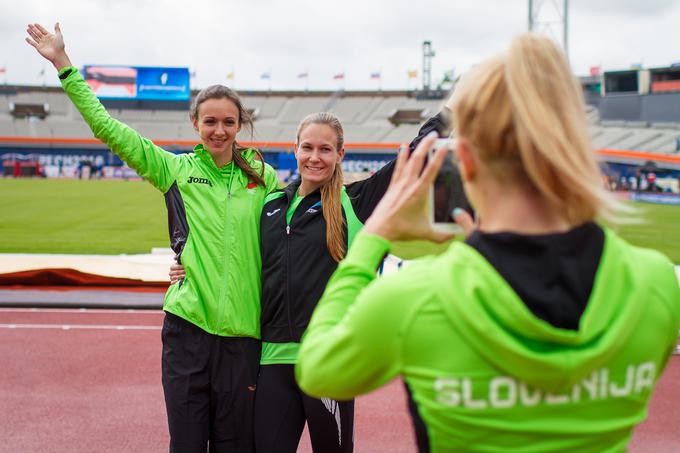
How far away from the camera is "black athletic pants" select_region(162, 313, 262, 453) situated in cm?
279

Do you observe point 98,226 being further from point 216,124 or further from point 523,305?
point 523,305

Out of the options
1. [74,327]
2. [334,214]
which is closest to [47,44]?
[334,214]

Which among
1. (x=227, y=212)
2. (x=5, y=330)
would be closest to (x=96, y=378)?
(x=5, y=330)

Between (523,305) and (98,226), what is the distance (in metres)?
17.5

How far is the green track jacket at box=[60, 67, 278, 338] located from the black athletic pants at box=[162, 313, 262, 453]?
8cm

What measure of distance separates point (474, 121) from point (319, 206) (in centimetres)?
174

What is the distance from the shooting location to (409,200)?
1.27 metres

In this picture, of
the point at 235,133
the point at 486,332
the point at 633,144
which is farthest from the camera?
the point at 633,144

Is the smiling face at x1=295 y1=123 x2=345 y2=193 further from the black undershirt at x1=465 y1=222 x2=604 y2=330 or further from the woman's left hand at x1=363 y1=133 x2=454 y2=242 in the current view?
the black undershirt at x1=465 y1=222 x2=604 y2=330

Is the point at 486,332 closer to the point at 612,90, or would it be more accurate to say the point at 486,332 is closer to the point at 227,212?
the point at 227,212

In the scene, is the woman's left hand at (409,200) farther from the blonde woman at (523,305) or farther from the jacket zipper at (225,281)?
the jacket zipper at (225,281)

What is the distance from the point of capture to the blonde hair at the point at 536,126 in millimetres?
1077

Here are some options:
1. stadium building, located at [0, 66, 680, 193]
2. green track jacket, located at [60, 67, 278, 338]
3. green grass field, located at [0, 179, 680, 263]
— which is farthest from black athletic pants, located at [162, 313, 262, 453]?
stadium building, located at [0, 66, 680, 193]

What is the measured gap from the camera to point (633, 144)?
4512cm
